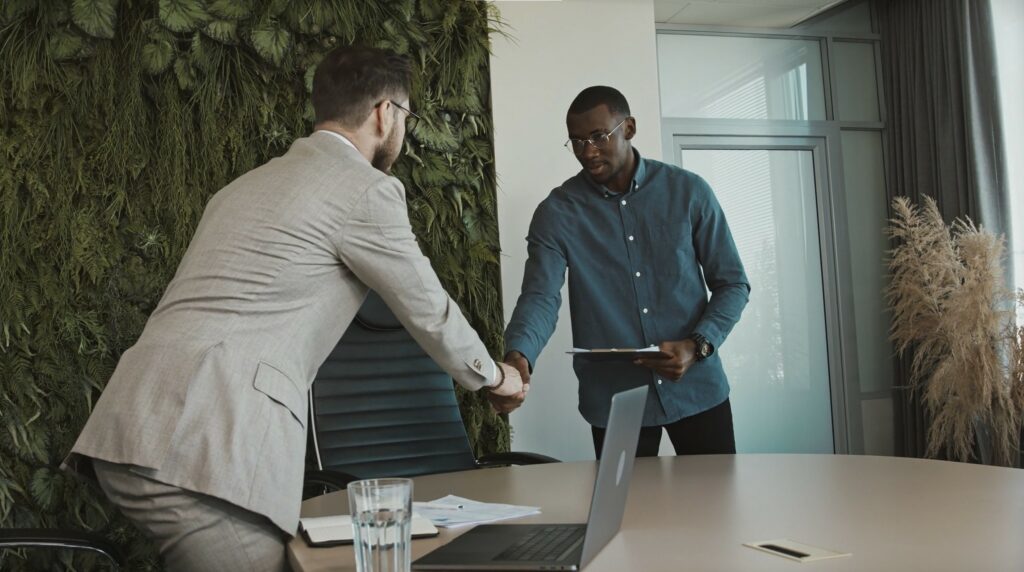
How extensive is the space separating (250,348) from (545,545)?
0.60 meters

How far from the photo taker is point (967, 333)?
3.85m

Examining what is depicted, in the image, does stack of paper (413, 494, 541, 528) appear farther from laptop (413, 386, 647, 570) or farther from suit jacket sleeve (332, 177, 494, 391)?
suit jacket sleeve (332, 177, 494, 391)

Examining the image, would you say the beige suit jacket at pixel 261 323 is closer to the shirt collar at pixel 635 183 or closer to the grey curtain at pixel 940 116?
the shirt collar at pixel 635 183

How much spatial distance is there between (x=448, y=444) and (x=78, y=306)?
1376mm

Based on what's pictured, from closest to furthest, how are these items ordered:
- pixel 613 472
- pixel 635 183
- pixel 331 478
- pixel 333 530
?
pixel 613 472 < pixel 333 530 < pixel 331 478 < pixel 635 183

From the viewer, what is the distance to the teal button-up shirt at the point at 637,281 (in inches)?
114

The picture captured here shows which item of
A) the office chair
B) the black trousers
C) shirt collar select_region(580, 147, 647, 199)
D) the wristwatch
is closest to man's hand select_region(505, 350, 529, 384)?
the office chair

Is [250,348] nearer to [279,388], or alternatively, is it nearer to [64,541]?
[279,388]

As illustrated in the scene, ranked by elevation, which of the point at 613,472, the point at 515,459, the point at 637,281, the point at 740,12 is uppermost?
the point at 740,12

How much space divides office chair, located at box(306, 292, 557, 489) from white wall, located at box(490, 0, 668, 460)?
77 cm

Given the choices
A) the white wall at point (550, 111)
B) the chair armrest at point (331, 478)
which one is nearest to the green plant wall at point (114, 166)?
the white wall at point (550, 111)

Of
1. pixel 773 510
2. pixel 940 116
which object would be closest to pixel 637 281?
pixel 773 510

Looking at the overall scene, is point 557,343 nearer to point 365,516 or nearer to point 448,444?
point 448,444

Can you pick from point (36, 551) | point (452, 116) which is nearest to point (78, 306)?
point (36, 551)
